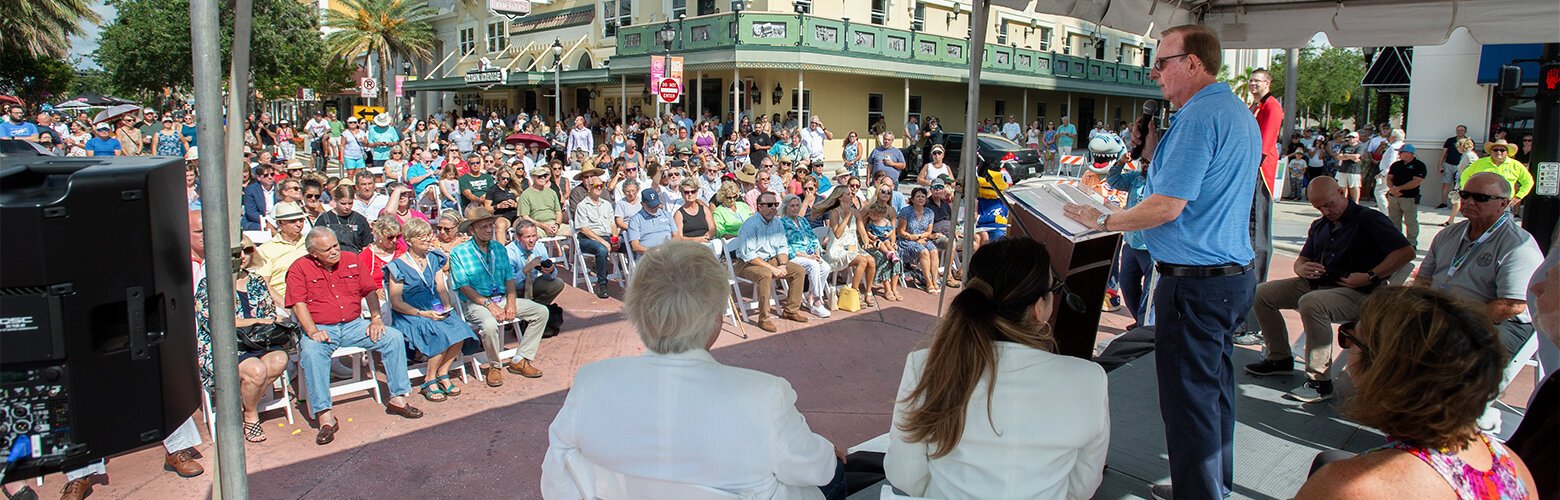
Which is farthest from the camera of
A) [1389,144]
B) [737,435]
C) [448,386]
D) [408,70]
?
[408,70]

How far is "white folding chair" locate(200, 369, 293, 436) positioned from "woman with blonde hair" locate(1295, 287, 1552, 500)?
15.5ft

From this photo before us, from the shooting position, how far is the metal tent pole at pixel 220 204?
1.93 m

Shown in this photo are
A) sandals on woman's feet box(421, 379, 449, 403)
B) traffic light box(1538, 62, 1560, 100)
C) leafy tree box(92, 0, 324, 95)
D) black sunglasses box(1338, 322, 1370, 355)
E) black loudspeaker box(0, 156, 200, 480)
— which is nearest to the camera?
black loudspeaker box(0, 156, 200, 480)

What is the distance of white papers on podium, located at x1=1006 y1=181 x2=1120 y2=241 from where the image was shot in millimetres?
2779

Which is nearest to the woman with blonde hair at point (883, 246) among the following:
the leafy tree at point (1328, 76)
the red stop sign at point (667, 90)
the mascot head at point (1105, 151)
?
the mascot head at point (1105, 151)

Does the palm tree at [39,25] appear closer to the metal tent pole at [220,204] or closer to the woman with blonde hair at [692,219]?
the woman with blonde hair at [692,219]

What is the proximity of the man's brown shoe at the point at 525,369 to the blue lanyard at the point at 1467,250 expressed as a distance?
15.9ft

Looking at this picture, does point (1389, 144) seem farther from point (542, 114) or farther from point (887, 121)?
point (542, 114)

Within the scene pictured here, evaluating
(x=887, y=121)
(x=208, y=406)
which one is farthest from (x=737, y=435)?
(x=887, y=121)

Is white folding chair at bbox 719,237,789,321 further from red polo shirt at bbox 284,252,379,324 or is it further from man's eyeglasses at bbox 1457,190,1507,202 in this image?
man's eyeglasses at bbox 1457,190,1507,202

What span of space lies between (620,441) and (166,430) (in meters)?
0.96

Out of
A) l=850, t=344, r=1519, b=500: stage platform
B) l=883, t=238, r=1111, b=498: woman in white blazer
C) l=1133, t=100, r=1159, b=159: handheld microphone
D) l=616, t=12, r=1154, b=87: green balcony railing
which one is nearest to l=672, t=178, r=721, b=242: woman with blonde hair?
l=850, t=344, r=1519, b=500: stage platform

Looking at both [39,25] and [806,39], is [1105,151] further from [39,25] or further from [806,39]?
[39,25]

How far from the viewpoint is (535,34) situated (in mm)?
31703
